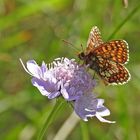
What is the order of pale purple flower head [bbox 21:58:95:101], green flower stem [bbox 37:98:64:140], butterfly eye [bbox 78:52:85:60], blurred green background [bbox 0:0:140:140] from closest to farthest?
green flower stem [bbox 37:98:64:140] → pale purple flower head [bbox 21:58:95:101] → butterfly eye [bbox 78:52:85:60] → blurred green background [bbox 0:0:140:140]

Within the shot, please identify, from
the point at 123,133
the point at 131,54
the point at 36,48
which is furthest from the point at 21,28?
the point at 123,133

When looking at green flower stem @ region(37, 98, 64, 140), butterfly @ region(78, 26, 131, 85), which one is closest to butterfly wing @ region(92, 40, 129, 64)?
butterfly @ region(78, 26, 131, 85)

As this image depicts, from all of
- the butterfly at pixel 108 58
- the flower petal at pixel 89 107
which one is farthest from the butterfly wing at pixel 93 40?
the flower petal at pixel 89 107

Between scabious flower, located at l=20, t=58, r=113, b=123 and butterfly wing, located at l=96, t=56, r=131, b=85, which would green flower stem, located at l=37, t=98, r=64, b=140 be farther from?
butterfly wing, located at l=96, t=56, r=131, b=85

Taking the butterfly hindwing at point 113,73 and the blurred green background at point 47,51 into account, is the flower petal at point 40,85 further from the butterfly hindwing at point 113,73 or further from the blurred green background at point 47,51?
the blurred green background at point 47,51

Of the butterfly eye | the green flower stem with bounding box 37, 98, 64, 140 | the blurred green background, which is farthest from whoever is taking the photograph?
the blurred green background

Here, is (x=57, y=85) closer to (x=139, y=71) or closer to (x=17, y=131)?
(x=17, y=131)

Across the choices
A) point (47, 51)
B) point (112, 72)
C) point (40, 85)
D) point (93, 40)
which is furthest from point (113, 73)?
point (47, 51)
